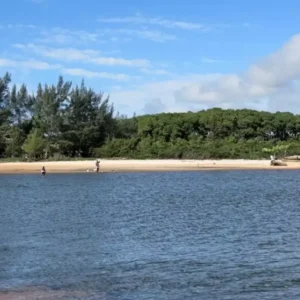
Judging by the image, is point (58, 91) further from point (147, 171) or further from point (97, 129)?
point (147, 171)

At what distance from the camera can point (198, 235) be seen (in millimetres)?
25219

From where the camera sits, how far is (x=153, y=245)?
22.8 metres

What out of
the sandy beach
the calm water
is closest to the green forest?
the sandy beach

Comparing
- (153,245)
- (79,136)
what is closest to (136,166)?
(79,136)

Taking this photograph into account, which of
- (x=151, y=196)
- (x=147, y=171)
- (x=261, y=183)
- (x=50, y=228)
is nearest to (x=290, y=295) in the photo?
(x=50, y=228)

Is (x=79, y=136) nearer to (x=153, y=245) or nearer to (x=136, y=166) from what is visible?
(x=136, y=166)

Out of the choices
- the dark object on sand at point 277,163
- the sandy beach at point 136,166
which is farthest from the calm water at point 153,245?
the dark object on sand at point 277,163

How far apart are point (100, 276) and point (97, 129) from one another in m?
75.7

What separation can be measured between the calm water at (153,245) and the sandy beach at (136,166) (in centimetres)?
3289

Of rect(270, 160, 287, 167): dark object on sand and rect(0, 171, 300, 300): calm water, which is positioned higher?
rect(270, 160, 287, 167): dark object on sand

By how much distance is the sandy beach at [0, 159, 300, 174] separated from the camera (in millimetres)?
80750

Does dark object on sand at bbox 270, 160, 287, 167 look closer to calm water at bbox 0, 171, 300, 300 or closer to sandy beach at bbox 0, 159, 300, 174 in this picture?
sandy beach at bbox 0, 159, 300, 174

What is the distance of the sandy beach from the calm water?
108 feet

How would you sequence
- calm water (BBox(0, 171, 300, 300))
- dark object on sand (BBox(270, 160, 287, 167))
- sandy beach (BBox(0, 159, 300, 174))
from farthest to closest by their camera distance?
dark object on sand (BBox(270, 160, 287, 167)), sandy beach (BBox(0, 159, 300, 174)), calm water (BBox(0, 171, 300, 300))
